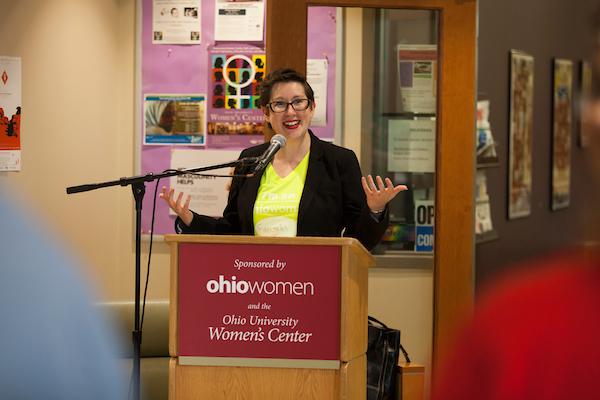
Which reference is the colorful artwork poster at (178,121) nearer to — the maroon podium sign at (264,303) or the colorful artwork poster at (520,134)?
the colorful artwork poster at (520,134)

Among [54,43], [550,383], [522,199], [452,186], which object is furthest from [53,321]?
[522,199]

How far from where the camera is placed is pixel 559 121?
6.00 meters

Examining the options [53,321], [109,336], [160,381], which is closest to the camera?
[53,321]

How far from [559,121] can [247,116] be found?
203cm

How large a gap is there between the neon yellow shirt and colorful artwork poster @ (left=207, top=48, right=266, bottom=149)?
196 centimetres

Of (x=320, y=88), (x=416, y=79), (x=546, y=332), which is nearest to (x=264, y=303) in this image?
(x=416, y=79)

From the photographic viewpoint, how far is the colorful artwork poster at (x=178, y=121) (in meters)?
5.29

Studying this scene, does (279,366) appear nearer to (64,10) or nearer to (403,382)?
(403,382)

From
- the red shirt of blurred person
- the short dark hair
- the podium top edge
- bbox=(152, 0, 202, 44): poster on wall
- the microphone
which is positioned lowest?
the podium top edge

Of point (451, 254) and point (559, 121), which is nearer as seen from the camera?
point (451, 254)

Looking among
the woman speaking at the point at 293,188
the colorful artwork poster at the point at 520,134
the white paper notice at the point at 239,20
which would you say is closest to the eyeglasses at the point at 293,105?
the woman speaking at the point at 293,188

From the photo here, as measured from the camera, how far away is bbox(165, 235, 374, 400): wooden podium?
2.73 metres

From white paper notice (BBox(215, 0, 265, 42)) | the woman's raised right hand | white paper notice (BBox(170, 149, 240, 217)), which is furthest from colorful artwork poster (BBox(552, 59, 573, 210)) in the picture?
the woman's raised right hand

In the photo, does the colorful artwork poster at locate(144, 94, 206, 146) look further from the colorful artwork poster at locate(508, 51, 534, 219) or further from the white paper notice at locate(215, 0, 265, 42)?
the colorful artwork poster at locate(508, 51, 534, 219)
